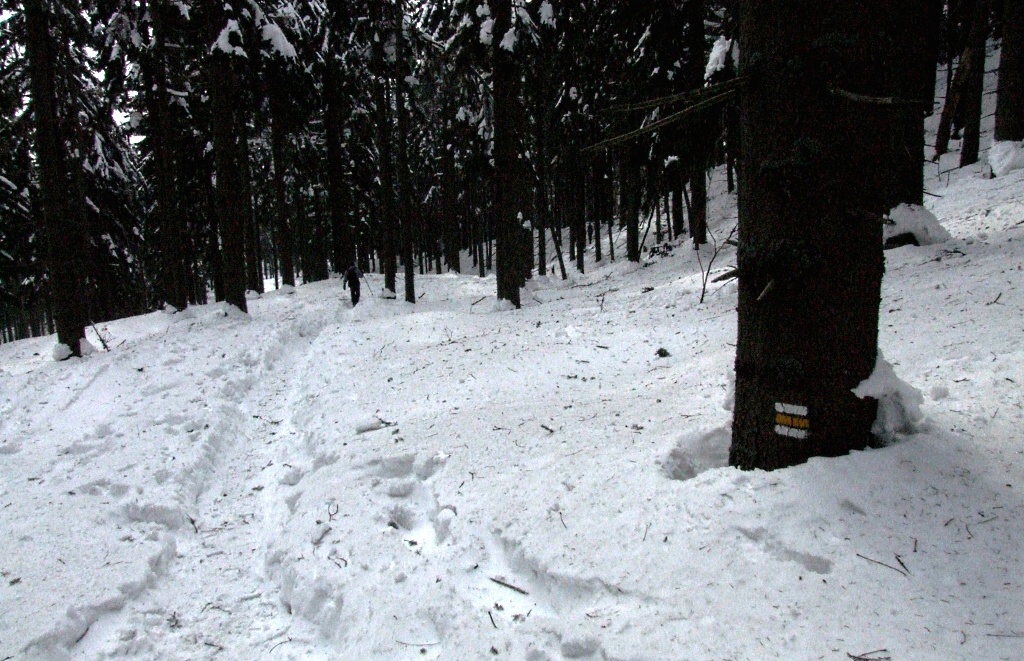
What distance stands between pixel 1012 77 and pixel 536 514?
48.6 ft

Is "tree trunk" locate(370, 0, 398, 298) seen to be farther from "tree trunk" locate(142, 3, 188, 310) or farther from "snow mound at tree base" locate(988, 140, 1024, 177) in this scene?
"snow mound at tree base" locate(988, 140, 1024, 177)

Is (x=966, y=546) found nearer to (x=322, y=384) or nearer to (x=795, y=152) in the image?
(x=795, y=152)

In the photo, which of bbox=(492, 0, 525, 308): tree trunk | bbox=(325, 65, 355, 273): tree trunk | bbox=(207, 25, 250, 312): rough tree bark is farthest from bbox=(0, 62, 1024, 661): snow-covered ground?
bbox=(325, 65, 355, 273): tree trunk

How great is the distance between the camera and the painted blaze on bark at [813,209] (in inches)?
111

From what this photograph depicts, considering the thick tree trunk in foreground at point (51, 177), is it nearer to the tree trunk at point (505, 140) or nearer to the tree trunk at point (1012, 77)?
the tree trunk at point (505, 140)

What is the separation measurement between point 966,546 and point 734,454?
1191 mm

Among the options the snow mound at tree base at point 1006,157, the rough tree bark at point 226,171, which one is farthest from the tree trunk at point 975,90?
the rough tree bark at point 226,171

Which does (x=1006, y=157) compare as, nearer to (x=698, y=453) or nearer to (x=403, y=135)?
(x=698, y=453)

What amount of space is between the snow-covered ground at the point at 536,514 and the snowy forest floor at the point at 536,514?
0.02 meters

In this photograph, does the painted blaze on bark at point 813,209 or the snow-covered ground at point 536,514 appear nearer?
the snow-covered ground at point 536,514

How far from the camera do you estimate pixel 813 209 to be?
289 centimetres

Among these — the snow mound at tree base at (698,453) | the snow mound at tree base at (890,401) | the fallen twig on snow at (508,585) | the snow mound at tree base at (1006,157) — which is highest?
the snow mound at tree base at (1006,157)

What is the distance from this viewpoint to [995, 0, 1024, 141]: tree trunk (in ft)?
36.3

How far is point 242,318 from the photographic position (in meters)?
13.5
